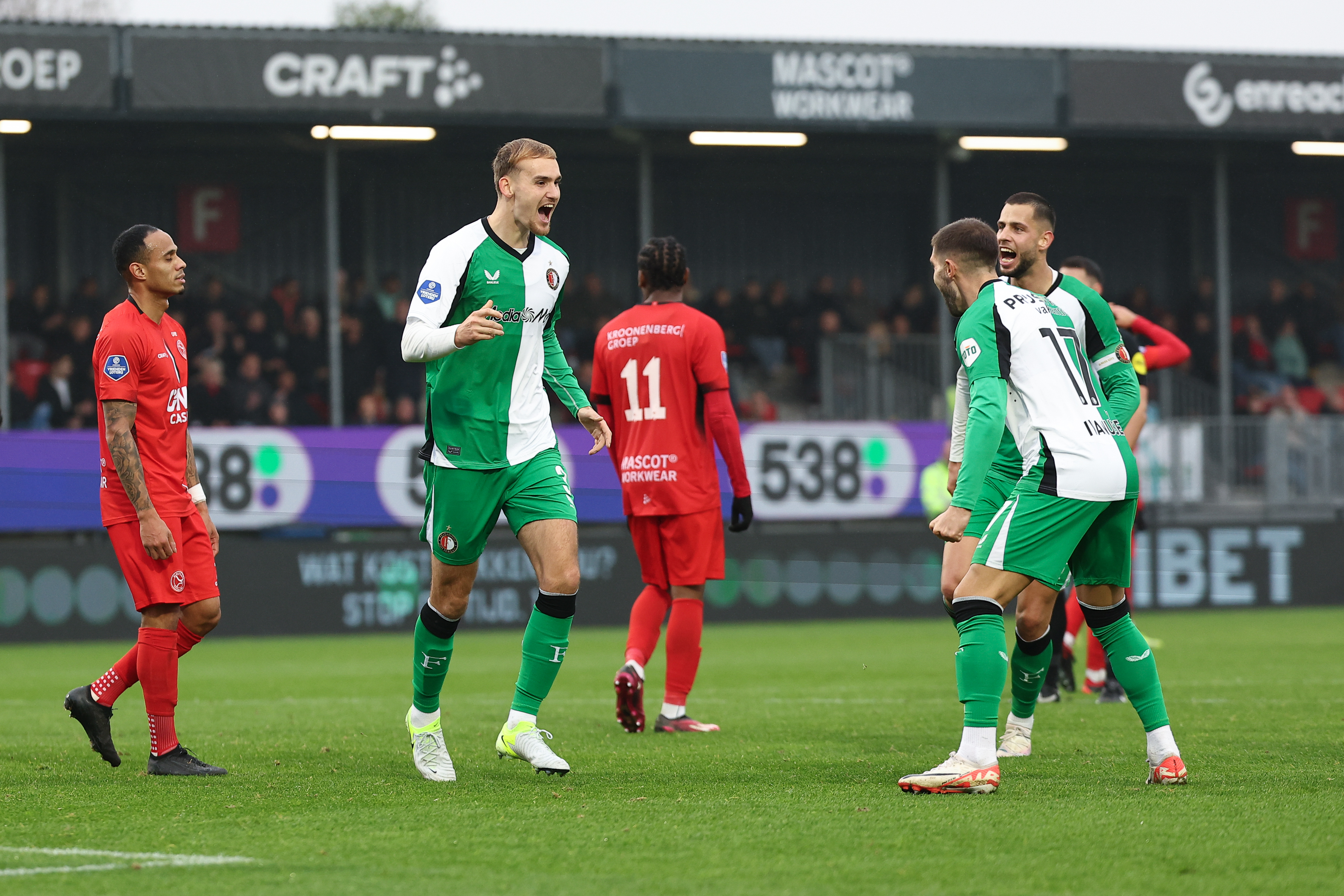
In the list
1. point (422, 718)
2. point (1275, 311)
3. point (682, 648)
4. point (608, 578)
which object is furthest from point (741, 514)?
point (1275, 311)

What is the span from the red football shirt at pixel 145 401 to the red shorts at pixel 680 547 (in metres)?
2.31

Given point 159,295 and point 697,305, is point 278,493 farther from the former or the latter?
point 159,295

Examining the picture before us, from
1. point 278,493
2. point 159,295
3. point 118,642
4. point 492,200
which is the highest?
point 492,200

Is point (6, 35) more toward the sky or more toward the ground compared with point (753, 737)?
more toward the sky

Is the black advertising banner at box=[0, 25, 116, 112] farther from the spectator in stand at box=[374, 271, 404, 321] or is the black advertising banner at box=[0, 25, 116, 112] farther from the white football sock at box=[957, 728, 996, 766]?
the white football sock at box=[957, 728, 996, 766]

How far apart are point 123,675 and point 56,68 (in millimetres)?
11431

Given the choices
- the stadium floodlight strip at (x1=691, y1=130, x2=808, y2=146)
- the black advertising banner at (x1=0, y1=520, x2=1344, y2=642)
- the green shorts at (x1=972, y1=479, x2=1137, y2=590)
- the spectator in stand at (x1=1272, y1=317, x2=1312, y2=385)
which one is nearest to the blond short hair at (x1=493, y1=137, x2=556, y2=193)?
the green shorts at (x1=972, y1=479, x2=1137, y2=590)

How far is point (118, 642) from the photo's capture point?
14.8 metres

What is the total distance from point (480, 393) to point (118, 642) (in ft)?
32.7

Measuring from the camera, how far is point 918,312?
73.3 ft

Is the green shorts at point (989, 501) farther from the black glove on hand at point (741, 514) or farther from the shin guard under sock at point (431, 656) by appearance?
the shin guard under sock at point (431, 656)

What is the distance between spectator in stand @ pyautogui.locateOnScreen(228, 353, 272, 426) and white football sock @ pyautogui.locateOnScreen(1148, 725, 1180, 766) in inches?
509

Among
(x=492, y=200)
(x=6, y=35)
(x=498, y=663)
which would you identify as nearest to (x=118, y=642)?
(x=498, y=663)

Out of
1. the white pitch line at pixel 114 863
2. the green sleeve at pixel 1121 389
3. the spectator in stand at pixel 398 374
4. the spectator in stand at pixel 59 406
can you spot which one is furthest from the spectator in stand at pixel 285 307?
the white pitch line at pixel 114 863
